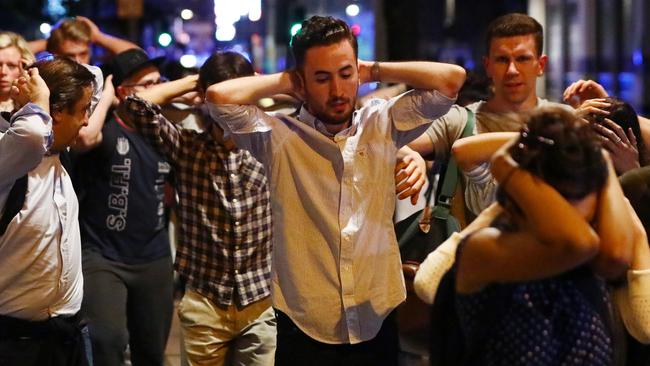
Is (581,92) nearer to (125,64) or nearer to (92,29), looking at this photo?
(125,64)

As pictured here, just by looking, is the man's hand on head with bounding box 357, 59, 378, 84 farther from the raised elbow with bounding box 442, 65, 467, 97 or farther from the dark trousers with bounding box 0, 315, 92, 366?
the dark trousers with bounding box 0, 315, 92, 366

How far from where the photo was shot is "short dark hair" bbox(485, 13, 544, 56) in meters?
5.79

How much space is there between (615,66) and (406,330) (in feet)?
58.6

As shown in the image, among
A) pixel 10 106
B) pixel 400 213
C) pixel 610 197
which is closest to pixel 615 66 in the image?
pixel 400 213

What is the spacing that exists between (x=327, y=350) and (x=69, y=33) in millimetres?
3599

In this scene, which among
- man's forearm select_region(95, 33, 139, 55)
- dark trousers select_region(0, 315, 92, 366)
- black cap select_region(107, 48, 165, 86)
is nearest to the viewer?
dark trousers select_region(0, 315, 92, 366)

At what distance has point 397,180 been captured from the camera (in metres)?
4.61

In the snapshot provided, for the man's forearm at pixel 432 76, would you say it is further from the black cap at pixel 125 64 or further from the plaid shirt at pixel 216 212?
the black cap at pixel 125 64

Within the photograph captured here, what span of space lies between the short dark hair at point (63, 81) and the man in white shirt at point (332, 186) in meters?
0.62

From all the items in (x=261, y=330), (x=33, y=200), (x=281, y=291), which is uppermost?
(x=33, y=200)

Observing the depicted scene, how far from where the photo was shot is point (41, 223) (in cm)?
458

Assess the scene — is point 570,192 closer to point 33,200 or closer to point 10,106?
point 33,200

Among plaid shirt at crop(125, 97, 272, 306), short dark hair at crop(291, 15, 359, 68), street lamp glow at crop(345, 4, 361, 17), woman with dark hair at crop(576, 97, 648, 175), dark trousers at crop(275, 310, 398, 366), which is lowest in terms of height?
dark trousers at crop(275, 310, 398, 366)

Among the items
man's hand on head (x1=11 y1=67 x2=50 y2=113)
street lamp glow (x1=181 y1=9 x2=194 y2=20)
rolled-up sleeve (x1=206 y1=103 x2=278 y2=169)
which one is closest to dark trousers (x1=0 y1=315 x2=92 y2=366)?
man's hand on head (x1=11 y1=67 x2=50 y2=113)
